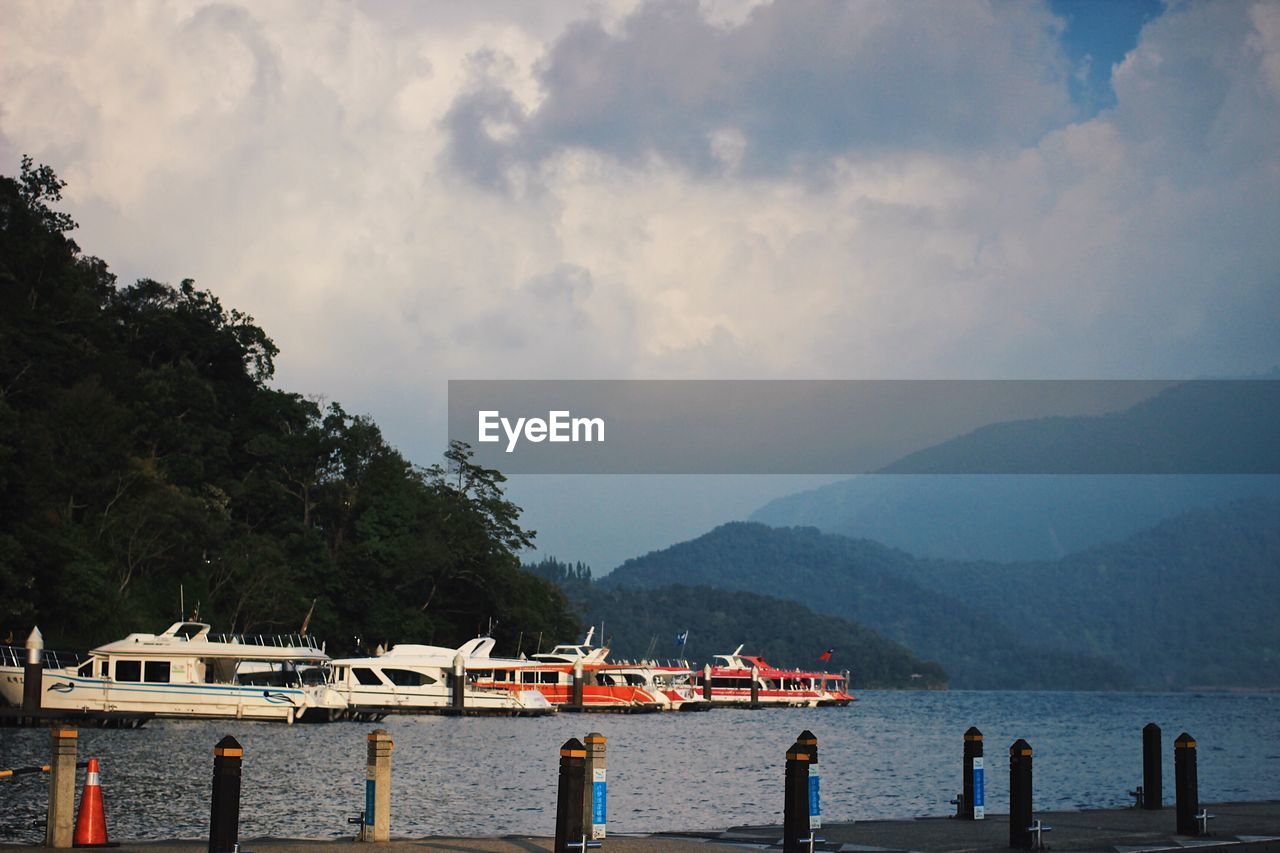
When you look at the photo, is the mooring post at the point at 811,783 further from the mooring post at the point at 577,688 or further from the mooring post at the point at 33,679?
the mooring post at the point at 577,688

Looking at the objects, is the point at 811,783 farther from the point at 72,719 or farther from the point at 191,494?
the point at 191,494

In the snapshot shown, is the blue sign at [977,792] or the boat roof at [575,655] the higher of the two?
the boat roof at [575,655]

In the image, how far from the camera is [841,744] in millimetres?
75688

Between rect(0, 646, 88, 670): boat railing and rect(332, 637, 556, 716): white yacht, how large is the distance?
16.1 meters

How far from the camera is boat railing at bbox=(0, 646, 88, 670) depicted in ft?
229

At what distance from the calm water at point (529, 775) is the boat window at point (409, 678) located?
380cm

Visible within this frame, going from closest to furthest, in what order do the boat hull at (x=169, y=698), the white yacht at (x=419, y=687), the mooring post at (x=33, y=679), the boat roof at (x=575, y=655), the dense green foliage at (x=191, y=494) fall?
the mooring post at (x=33, y=679)
the boat hull at (x=169, y=698)
the dense green foliage at (x=191, y=494)
the white yacht at (x=419, y=687)
the boat roof at (x=575, y=655)

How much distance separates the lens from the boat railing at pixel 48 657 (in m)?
69.9

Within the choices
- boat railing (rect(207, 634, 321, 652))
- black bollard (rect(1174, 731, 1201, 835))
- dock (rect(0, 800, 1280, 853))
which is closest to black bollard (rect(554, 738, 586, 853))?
dock (rect(0, 800, 1280, 853))

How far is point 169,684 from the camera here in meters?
70.9

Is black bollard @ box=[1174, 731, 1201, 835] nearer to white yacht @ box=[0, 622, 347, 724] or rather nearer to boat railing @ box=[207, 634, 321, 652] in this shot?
white yacht @ box=[0, 622, 347, 724]

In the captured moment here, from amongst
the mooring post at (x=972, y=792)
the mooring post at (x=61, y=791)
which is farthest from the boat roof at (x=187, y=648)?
the mooring post at (x=972, y=792)

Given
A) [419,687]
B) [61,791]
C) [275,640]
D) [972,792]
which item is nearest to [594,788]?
[61,791]

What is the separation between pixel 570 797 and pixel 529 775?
29.1 m
